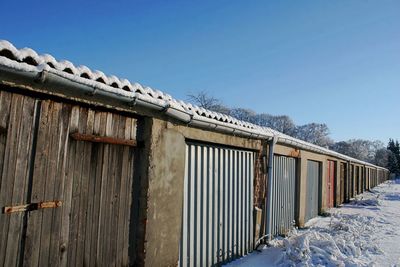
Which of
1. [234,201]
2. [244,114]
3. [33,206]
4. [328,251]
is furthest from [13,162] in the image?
[244,114]

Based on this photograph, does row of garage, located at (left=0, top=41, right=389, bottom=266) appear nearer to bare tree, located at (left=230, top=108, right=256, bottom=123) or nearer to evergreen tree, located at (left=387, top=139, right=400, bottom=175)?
bare tree, located at (left=230, top=108, right=256, bottom=123)

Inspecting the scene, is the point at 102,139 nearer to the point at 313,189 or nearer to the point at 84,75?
the point at 84,75

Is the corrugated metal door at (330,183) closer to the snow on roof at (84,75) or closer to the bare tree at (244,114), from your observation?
the snow on roof at (84,75)

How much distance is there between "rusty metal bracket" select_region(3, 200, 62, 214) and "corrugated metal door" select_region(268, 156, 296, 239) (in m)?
5.26

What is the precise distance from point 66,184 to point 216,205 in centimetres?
290

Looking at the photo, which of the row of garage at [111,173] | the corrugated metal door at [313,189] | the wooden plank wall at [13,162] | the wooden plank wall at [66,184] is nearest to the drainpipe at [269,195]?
the row of garage at [111,173]

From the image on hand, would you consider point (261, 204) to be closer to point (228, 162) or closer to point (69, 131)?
point (228, 162)

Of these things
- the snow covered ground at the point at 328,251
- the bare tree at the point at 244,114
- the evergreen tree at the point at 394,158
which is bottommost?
the snow covered ground at the point at 328,251

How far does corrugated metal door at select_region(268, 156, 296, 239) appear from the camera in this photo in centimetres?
781

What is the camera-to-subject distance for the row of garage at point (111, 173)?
2748 millimetres

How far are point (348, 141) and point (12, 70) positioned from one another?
3798 inches

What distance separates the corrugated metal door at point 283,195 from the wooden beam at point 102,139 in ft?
14.9

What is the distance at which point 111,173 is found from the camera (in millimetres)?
3635

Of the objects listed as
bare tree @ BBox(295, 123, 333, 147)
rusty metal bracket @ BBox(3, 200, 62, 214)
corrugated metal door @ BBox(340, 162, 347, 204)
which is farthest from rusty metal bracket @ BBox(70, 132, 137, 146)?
bare tree @ BBox(295, 123, 333, 147)
